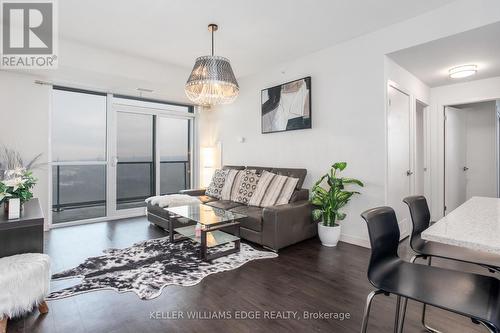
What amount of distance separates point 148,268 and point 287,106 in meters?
3.12

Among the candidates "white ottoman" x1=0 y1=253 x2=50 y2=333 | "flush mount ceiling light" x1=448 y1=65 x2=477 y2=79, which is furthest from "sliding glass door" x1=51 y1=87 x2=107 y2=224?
"flush mount ceiling light" x1=448 y1=65 x2=477 y2=79

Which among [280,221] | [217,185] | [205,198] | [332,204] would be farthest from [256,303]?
[217,185]

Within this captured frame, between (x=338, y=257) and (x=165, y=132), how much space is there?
172 inches

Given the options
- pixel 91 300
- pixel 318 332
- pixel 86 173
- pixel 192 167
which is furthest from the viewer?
pixel 192 167

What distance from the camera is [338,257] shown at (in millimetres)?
3008

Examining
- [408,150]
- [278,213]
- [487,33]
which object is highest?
[487,33]

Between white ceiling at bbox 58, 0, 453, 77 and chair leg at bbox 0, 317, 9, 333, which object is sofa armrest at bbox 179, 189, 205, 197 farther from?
chair leg at bbox 0, 317, 9, 333

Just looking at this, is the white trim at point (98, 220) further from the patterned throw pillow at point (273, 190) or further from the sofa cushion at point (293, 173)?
the sofa cushion at point (293, 173)

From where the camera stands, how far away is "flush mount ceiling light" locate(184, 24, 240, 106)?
2.88m

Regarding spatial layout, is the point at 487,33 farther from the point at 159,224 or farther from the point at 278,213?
the point at 159,224

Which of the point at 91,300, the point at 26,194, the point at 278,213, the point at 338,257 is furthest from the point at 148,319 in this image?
the point at 338,257

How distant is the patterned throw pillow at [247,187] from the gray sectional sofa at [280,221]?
0.15 meters

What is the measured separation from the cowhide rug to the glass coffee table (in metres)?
0.12

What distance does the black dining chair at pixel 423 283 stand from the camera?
1005 millimetres
